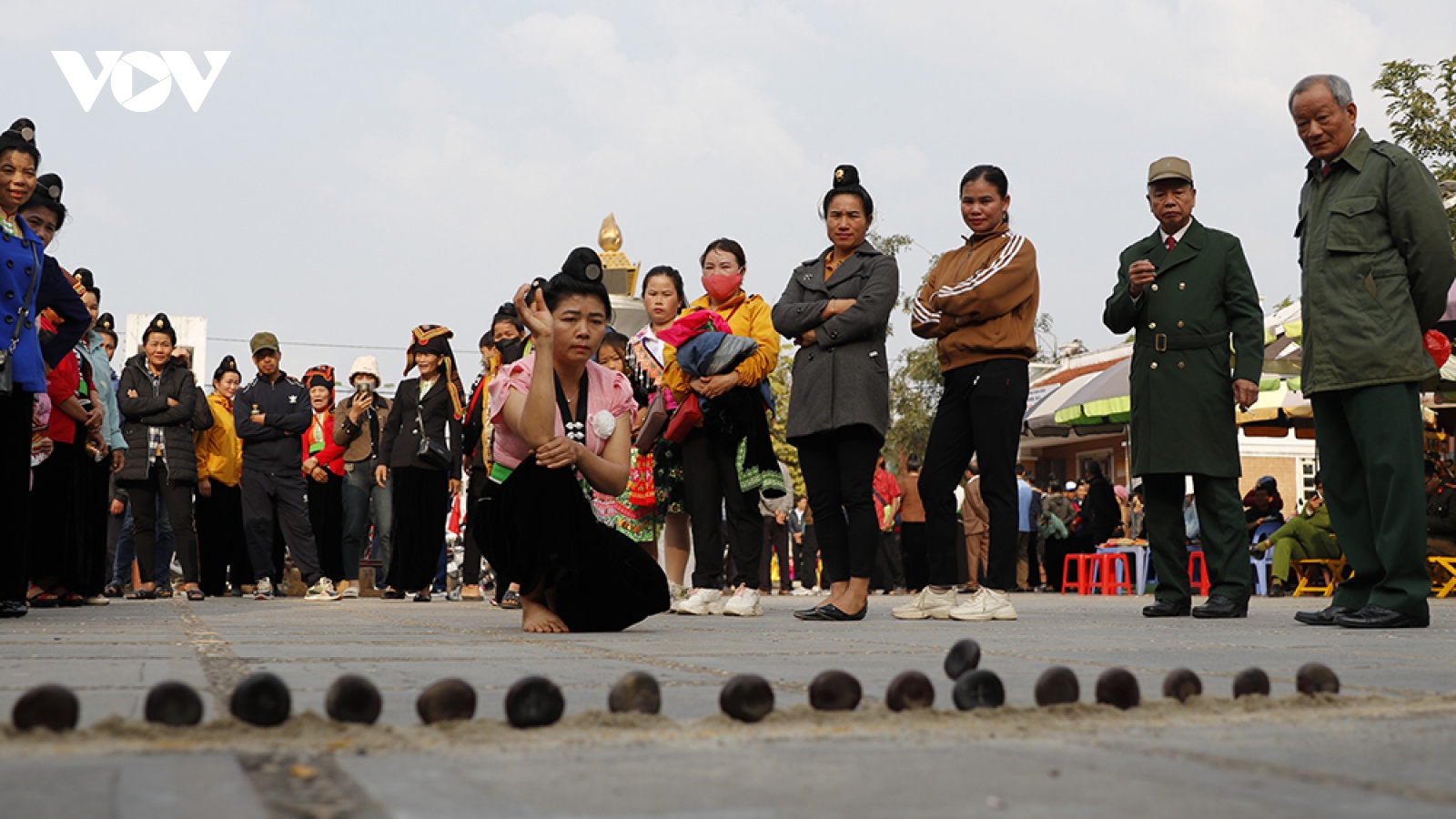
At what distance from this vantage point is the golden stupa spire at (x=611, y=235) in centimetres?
1464

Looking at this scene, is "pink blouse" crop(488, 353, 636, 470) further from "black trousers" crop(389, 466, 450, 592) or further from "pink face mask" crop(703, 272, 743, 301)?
"black trousers" crop(389, 466, 450, 592)

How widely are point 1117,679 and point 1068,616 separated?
5.17 meters

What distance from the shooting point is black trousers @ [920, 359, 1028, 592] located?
6.54 m

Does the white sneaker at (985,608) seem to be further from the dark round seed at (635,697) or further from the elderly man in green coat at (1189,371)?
the dark round seed at (635,697)

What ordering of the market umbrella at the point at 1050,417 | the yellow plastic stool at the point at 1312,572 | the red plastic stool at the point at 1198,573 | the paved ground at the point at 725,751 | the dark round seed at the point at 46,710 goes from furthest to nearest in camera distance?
the market umbrella at the point at 1050,417, the red plastic stool at the point at 1198,573, the yellow plastic stool at the point at 1312,572, the dark round seed at the point at 46,710, the paved ground at the point at 725,751

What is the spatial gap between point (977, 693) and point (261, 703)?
44.3 inches

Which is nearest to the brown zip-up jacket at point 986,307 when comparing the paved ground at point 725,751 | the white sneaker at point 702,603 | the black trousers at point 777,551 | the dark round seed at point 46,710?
the white sneaker at point 702,603

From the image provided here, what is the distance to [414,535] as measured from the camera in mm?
10922

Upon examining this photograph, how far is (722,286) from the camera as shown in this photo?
764 centimetres

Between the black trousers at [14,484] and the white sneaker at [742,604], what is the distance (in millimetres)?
3317

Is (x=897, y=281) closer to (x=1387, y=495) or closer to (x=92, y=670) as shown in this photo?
(x=1387, y=495)

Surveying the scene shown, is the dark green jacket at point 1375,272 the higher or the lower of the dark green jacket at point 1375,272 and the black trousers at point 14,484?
the higher

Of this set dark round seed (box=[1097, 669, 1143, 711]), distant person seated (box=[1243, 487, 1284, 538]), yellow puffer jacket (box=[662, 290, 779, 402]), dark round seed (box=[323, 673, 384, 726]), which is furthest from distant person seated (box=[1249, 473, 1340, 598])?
dark round seed (box=[323, 673, 384, 726])

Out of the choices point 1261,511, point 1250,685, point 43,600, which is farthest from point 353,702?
point 1261,511
